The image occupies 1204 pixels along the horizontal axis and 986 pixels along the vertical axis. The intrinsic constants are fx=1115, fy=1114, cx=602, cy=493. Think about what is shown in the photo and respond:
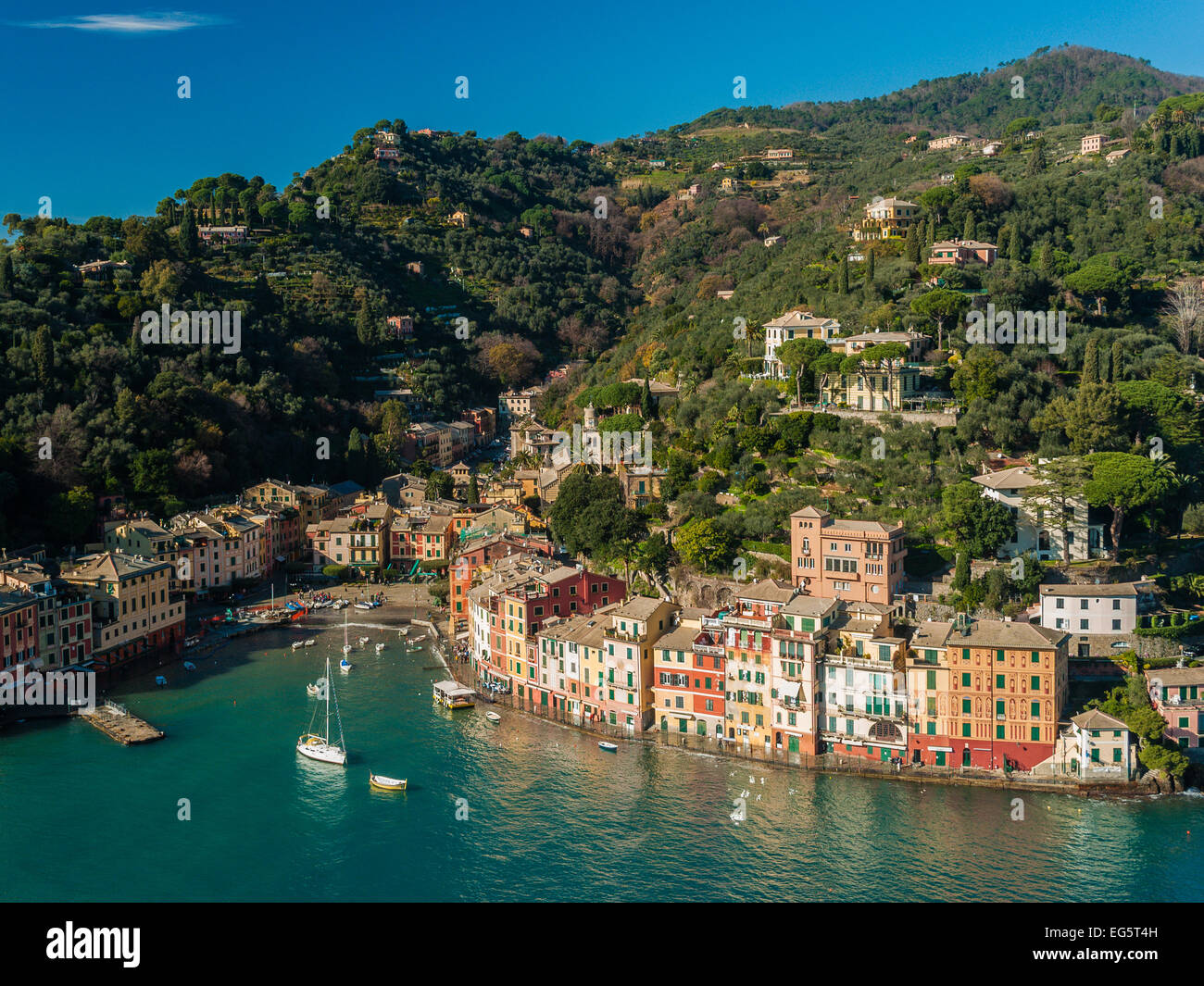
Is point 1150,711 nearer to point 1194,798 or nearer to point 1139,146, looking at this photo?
Answer: point 1194,798

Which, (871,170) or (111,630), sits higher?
(871,170)

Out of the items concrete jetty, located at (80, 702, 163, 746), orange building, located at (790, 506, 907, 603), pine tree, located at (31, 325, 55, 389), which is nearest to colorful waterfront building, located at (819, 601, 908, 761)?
orange building, located at (790, 506, 907, 603)

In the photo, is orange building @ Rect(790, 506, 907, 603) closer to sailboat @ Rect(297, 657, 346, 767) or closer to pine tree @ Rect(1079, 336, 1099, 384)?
pine tree @ Rect(1079, 336, 1099, 384)

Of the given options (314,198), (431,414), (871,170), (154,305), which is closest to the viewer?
(154,305)

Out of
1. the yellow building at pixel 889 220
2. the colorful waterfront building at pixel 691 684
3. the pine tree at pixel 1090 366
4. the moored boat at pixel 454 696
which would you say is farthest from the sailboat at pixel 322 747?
the yellow building at pixel 889 220

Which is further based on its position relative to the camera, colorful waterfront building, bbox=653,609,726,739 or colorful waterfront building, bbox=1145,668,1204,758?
colorful waterfront building, bbox=653,609,726,739

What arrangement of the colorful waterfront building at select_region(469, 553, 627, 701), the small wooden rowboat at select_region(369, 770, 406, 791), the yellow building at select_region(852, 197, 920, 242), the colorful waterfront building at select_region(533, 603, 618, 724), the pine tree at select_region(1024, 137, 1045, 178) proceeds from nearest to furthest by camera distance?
the small wooden rowboat at select_region(369, 770, 406, 791) → the colorful waterfront building at select_region(533, 603, 618, 724) → the colorful waterfront building at select_region(469, 553, 627, 701) → the yellow building at select_region(852, 197, 920, 242) → the pine tree at select_region(1024, 137, 1045, 178)

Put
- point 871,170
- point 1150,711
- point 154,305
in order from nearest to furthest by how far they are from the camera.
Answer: point 1150,711 < point 154,305 < point 871,170

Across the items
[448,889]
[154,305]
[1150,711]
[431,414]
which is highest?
[154,305]
